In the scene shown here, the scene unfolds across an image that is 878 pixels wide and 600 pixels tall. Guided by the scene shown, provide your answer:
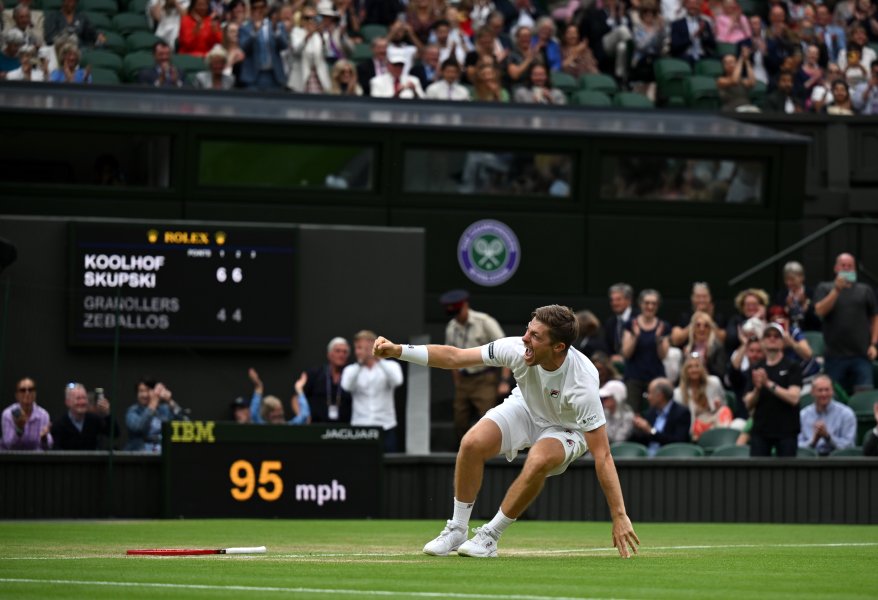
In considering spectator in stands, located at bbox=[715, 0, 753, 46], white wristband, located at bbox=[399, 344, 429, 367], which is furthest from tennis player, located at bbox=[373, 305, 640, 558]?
spectator in stands, located at bbox=[715, 0, 753, 46]

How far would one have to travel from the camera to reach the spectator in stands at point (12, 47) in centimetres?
2123

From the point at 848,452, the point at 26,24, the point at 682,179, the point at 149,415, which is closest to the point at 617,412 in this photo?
the point at 848,452

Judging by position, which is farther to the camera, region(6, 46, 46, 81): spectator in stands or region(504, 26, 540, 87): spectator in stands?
region(504, 26, 540, 87): spectator in stands

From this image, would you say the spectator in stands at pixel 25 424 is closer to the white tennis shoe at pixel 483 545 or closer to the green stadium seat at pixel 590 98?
the white tennis shoe at pixel 483 545

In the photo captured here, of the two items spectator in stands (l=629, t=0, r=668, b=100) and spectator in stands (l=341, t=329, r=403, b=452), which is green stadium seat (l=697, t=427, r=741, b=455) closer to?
spectator in stands (l=341, t=329, r=403, b=452)

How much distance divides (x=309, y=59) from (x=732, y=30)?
22.0ft

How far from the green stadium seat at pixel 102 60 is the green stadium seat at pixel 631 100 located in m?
6.83

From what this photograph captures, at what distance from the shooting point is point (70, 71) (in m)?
21.5

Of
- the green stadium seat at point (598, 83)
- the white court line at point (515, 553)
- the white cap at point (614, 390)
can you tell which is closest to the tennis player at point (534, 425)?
the white court line at point (515, 553)

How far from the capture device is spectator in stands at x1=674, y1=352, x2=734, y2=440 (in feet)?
58.4

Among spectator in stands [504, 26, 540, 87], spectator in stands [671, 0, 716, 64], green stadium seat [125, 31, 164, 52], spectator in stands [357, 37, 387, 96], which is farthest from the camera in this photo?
spectator in stands [671, 0, 716, 64]

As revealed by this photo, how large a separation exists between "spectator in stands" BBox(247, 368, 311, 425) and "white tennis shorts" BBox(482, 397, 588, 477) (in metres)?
7.68

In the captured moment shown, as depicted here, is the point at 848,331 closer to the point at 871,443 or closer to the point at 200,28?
the point at 871,443

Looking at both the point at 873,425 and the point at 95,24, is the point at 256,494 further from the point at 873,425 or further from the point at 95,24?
the point at 95,24
